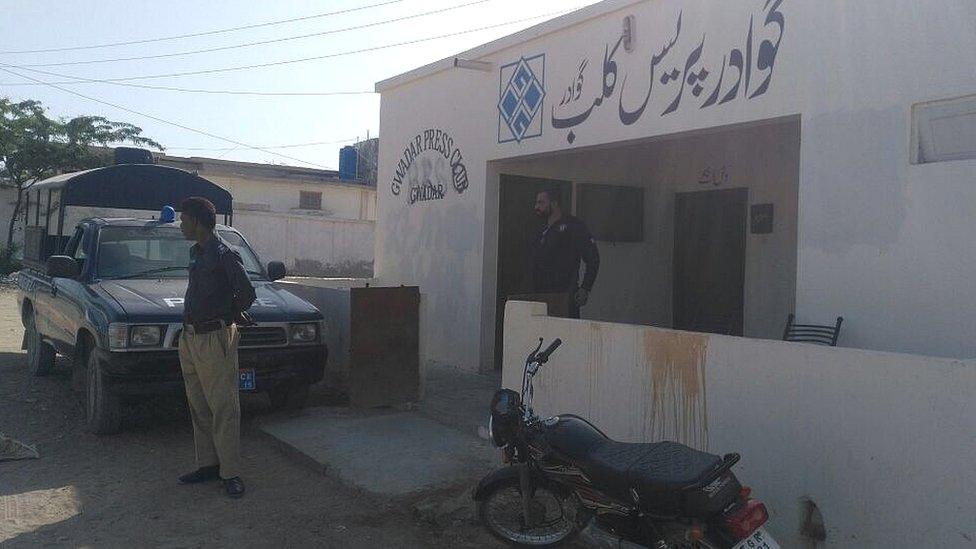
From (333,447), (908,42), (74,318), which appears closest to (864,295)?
(908,42)

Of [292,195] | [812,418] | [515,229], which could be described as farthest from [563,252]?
[292,195]

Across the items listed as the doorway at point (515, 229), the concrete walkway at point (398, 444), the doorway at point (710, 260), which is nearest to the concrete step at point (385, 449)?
the concrete walkway at point (398, 444)

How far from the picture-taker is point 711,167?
9555 mm

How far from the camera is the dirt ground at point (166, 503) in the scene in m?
4.67

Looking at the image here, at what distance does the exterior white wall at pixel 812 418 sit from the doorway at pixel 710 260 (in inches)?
175

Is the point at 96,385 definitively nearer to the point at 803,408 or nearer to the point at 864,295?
the point at 803,408

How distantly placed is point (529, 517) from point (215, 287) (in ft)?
8.28

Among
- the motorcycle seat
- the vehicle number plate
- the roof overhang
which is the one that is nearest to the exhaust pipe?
the motorcycle seat

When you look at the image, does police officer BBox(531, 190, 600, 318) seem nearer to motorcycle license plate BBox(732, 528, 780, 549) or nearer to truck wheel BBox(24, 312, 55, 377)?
motorcycle license plate BBox(732, 528, 780, 549)

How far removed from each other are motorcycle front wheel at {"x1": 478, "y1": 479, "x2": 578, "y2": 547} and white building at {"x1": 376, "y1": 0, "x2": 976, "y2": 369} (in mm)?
2487

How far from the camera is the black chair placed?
552 centimetres

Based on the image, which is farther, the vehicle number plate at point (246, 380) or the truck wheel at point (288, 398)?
the truck wheel at point (288, 398)

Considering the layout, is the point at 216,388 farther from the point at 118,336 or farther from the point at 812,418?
the point at 812,418

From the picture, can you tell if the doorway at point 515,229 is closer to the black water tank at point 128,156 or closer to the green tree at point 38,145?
the black water tank at point 128,156
